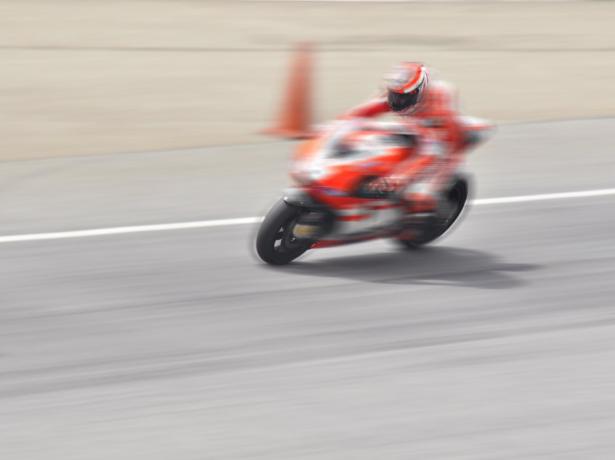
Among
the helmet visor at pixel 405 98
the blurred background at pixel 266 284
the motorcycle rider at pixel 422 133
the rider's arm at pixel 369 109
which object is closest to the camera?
the blurred background at pixel 266 284

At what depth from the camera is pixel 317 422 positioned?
21.6 feet

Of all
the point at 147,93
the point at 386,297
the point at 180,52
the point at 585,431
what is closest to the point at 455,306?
the point at 386,297

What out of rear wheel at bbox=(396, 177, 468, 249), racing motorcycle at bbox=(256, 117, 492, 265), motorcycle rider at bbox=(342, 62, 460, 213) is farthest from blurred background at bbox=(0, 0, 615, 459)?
motorcycle rider at bbox=(342, 62, 460, 213)

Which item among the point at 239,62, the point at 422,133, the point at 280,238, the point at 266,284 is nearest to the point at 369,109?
the point at 422,133

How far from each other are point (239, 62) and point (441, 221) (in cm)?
742

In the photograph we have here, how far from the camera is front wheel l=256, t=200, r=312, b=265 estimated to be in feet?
29.0

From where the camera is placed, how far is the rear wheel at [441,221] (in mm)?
9375

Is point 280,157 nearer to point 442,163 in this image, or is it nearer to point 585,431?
point 442,163

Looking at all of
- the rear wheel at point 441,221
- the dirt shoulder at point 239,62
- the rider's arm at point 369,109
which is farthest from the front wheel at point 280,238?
the dirt shoulder at point 239,62

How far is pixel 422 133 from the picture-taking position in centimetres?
912

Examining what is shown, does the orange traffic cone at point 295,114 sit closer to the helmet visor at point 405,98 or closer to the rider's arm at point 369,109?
the rider's arm at point 369,109

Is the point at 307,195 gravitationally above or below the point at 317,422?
above

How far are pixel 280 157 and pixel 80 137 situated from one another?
201cm

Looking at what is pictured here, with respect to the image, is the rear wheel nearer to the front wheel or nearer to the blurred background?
the blurred background
